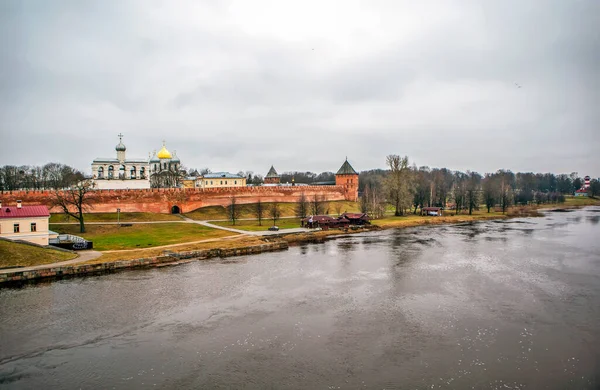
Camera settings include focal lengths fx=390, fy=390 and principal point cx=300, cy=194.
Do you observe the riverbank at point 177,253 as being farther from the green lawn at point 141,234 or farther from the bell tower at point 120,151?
the bell tower at point 120,151

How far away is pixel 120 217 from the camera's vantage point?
3669 cm

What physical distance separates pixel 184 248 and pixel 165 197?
18.7 m

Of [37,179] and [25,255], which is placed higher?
[37,179]

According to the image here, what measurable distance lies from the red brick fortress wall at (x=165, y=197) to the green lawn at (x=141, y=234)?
715cm

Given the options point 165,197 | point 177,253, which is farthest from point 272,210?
point 177,253

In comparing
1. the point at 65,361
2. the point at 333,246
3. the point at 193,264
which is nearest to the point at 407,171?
the point at 333,246

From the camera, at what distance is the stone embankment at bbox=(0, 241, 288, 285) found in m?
18.0

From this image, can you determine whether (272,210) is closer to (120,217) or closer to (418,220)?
(120,217)

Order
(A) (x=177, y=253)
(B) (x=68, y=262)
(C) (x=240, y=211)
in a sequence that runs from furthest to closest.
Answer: (C) (x=240, y=211) < (A) (x=177, y=253) < (B) (x=68, y=262)

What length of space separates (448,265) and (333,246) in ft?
28.8

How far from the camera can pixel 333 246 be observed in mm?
28000

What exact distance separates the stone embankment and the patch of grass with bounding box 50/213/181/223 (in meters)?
15.1

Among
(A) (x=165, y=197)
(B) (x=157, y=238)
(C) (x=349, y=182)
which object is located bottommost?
(B) (x=157, y=238)

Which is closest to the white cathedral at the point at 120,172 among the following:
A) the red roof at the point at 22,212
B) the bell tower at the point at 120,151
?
the bell tower at the point at 120,151
